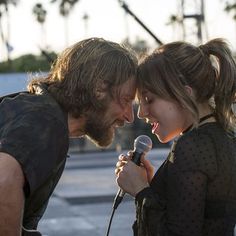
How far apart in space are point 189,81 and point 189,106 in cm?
11

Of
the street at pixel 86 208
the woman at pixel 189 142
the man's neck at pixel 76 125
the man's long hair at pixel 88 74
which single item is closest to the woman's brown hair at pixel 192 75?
the woman at pixel 189 142

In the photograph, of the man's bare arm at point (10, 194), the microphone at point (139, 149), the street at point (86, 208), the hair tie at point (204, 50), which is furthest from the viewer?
the street at point (86, 208)

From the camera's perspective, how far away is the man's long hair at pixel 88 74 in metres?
2.59

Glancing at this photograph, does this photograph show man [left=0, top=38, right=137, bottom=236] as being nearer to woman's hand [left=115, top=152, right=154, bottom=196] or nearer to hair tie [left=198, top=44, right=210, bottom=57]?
woman's hand [left=115, top=152, right=154, bottom=196]

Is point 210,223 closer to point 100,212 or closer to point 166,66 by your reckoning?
point 166,66

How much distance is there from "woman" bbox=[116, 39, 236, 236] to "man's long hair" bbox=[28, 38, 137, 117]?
17cm

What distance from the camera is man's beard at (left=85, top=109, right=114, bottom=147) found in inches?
105

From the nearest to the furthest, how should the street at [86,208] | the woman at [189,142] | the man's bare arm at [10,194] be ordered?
the man's bare arm at [10,194] < the woman at [189,142] < the street at [86,208]

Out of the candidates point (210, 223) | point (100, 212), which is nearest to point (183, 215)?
point (210, 223)

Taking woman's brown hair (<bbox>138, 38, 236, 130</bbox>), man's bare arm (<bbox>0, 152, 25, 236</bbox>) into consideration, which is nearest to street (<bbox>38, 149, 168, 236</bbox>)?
woman's brown hair (<bbox>138, 38, 236, 130</bbox>)

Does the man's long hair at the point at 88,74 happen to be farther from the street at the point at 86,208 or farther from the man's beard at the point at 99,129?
the street at the point at 86,208

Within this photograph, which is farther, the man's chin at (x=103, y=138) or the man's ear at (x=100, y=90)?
Result: the man's chin at (x=103, y=138)

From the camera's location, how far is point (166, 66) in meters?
2.79

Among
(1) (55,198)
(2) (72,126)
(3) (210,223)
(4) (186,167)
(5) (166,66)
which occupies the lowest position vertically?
(1) (55,198)
